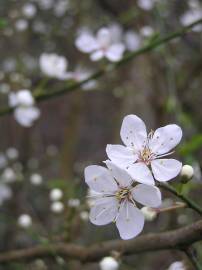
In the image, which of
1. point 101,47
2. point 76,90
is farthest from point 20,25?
point 101,47

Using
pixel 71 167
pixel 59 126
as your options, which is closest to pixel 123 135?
pixel 71 167

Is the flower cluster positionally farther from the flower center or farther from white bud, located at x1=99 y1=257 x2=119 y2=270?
white bud, located at x1=99 y1=257 x2=119 y2=270

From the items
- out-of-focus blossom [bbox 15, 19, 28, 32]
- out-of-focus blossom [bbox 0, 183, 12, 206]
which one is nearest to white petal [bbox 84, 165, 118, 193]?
out-of-focus blossom [bbox 0, 183, 12, 206]

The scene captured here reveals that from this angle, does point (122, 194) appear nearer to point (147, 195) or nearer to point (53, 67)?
point (147, 195)

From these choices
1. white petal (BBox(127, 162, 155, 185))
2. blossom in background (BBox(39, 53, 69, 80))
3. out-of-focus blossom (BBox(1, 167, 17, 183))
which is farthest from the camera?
out-of-focus blossom (BBox(1, 167, 17, 183))

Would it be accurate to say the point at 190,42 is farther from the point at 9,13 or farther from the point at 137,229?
the point at 137,229

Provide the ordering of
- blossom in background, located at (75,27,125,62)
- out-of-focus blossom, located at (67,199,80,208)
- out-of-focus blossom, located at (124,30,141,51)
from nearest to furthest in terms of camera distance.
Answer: out-of-focus blossom, located at (67,199,80,208) → blossom in background, located at (75,27,125,62) → out-of-focus blossom, located at (124,30,141,51)
